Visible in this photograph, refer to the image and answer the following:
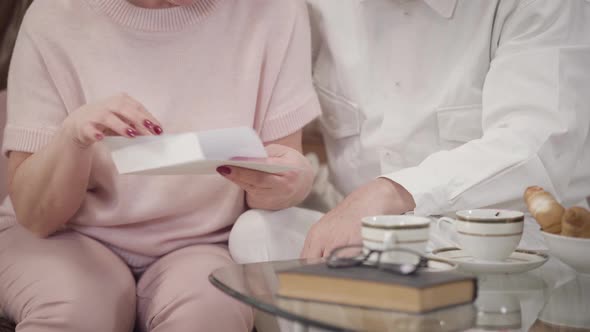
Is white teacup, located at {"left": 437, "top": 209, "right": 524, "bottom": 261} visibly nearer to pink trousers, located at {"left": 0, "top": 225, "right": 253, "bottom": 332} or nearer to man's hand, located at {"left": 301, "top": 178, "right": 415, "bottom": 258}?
man's hand, located at {"left": 301, "top": 178, "right": 415, "bottom": 258}

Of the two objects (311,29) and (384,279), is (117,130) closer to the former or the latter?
(384,279)

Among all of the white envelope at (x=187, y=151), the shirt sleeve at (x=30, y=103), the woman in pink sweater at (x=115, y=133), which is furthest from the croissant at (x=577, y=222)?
the shirt sleeve at (x=30, y=103)

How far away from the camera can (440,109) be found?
5.24ft

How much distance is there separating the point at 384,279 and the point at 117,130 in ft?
1.78

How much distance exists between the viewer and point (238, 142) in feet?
3.76

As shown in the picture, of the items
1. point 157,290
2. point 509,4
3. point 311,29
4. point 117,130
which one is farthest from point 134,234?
point 509,4

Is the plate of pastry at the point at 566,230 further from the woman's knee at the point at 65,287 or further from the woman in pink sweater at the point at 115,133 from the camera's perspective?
the woman's knee at the point at 65,287

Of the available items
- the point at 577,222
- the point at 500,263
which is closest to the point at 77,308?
the point at 500,263

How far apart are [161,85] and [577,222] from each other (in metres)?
0.83

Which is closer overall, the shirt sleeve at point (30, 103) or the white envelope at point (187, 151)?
the white envelope at point (187, 151)

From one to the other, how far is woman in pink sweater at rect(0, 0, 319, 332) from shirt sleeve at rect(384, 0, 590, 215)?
27cm

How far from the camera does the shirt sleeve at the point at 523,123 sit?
134 cm

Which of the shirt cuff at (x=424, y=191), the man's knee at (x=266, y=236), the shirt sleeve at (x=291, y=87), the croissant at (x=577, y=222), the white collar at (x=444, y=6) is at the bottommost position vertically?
the man's knee at (x=266, y=236)

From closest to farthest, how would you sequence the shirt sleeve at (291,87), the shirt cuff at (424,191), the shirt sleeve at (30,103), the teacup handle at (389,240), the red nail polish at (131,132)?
the teacup handle at (389,240), the red nail polish at (131,132), the shirt cuff at (424,191), the shirt sleeve at (30,103), the shirt sleeve at (291,87)
